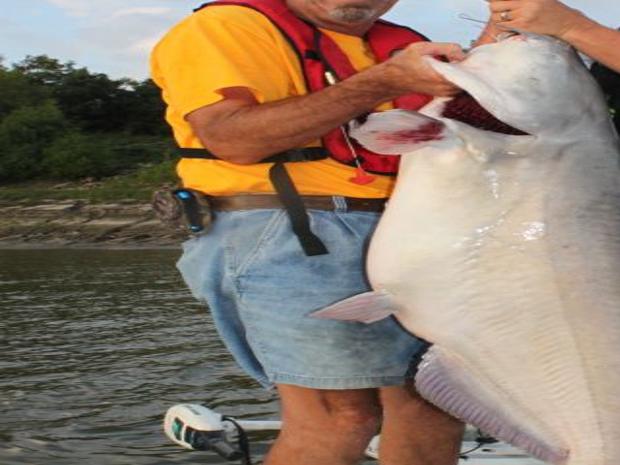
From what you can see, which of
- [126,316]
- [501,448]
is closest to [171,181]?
[126,316]

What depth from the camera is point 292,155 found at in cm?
346

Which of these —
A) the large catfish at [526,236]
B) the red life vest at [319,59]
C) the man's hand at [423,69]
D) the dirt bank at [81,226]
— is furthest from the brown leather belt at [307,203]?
the dirt bank at [81,226]

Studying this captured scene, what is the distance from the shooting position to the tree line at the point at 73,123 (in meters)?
47.5

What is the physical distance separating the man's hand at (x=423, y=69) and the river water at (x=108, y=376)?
3.76 meters

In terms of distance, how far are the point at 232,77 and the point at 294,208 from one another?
0.49m

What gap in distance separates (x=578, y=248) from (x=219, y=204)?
1263 mm

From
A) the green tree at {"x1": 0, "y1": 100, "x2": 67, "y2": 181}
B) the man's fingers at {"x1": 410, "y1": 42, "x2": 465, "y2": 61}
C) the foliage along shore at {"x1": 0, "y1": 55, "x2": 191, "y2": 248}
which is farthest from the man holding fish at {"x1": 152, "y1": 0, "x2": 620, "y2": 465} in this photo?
the green tree at {"x1": 0, "y1": 100, "x2": 67, "y2": 181}

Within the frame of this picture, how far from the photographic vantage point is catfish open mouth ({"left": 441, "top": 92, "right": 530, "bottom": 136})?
9.70ft

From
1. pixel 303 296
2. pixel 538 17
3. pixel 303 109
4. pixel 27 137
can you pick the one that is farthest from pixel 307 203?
pixel 27 137

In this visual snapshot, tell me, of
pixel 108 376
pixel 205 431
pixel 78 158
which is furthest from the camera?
pixel 78 158

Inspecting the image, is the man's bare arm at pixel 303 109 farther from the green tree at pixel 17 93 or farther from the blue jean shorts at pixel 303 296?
the green tree at pixel 17 93

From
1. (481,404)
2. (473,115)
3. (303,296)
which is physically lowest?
(481,404)

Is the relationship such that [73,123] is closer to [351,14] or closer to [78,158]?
[78,158]

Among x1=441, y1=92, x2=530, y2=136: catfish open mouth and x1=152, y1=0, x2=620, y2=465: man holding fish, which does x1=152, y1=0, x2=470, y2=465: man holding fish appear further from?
x1=441, y1=92, x2=530, y2=136: catfish open mouth
